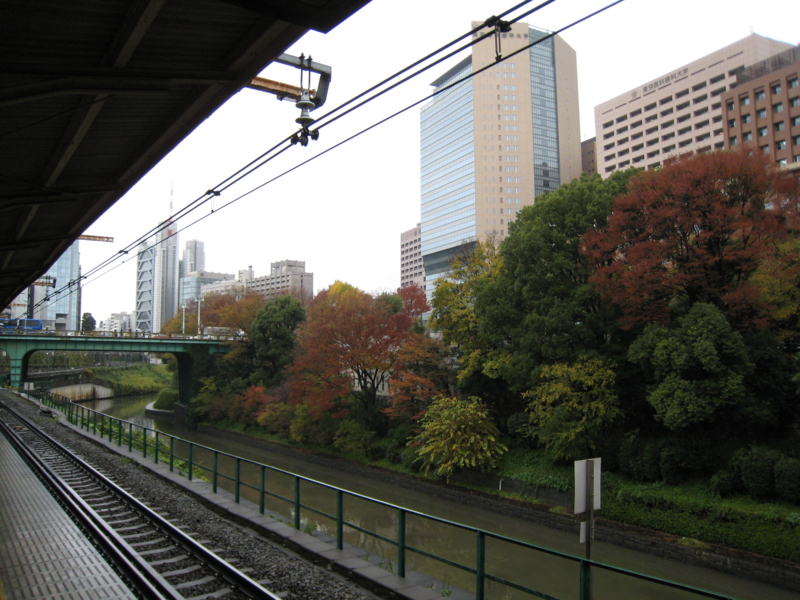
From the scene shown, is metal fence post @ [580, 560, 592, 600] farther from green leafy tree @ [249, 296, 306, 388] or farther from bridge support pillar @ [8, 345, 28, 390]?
bridge support pillar @ [8, 345, 28, 390]

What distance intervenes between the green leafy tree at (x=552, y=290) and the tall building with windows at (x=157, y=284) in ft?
434

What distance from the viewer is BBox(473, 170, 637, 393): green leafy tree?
1836 centimetres

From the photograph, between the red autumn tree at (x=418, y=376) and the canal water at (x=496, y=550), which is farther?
the red autumn tree at (x=418, y=376)

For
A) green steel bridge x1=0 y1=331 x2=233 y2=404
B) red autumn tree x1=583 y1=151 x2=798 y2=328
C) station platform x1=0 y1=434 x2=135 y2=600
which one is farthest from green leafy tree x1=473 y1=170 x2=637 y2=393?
green steel bridge x1=0 y1=331 x2=233 y2=404

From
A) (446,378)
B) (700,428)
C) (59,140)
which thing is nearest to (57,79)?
(59,140)

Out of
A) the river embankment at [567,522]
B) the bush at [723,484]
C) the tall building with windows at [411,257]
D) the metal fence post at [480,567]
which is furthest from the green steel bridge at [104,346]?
the tall building with windows at [411,257]

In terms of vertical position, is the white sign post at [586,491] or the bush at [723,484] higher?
the white sign post at [586,491]

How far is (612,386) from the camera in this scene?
56.6 feet

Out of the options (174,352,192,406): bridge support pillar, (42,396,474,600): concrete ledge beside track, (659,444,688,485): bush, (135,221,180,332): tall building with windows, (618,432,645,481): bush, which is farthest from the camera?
(135,221,180,332): tall building with windows

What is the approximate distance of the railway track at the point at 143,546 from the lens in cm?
674

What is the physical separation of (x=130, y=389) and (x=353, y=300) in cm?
5552

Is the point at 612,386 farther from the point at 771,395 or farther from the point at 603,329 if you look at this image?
the point at 771,395

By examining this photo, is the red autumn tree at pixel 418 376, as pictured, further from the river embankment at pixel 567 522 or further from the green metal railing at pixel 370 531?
the green metal railing at pixel 370 531

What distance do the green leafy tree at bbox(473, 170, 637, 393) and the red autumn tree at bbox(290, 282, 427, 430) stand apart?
20.5 feet
